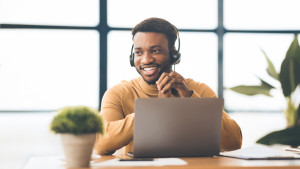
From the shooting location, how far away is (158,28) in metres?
2.16

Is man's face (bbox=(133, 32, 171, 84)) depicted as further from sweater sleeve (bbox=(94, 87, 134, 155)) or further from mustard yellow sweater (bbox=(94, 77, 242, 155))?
sweater sleeve (bbox=(94, 87, 134, 155))

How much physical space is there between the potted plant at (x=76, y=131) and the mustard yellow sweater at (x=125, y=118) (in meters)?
0.26

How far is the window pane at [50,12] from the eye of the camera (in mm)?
3164

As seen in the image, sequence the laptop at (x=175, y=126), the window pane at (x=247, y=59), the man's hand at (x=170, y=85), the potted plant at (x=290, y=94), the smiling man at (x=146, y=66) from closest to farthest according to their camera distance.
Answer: the potted plant at (x=290, y=94)
the laptop at (x=175, y=126)
the man's hand at (x=170, y=85)
the smiling man at (x=146, y=66)
the window pane at (x=247, y=59)

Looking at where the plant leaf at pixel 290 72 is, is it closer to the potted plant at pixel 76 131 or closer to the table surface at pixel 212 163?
the table surface at pixel 212 163

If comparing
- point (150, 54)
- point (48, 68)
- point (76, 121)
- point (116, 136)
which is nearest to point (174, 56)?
point (150, 54)

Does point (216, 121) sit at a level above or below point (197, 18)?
below

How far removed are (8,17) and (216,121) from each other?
8.07ft

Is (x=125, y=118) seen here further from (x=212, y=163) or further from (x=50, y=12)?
(x=50, y=12)

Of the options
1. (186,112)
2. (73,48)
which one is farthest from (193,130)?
(73,48)

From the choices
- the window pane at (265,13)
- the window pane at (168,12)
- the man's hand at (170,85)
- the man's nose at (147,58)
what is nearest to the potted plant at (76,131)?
the man's hand at (170,85)

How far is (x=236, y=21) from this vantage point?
11.3ft

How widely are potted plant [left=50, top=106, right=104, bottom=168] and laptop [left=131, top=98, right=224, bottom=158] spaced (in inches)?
7.3

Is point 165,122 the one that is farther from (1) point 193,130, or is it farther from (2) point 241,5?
(2) point 241,5
